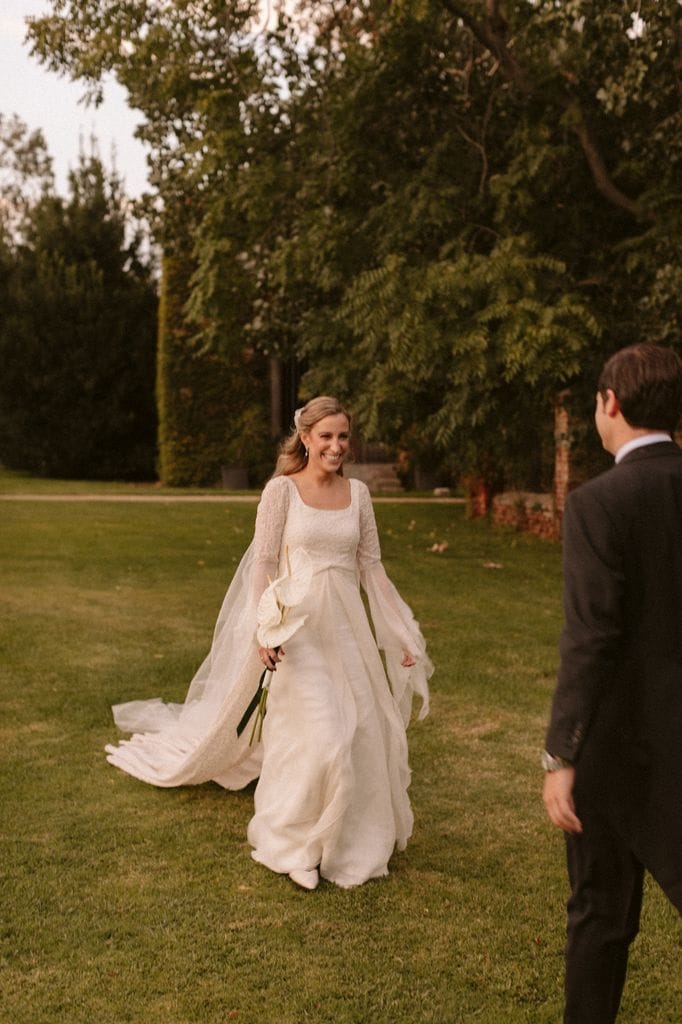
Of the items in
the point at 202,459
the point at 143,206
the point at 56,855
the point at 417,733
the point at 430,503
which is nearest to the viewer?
the point at 56,855

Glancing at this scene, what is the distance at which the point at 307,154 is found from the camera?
13.8 m

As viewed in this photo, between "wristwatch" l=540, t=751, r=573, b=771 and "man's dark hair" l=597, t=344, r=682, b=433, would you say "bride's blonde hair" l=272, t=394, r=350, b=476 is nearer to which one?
"man's dark hair" l=597, t=344, r=682, b=433

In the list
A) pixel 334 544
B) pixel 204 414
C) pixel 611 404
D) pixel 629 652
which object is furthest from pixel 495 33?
pixel 204 414

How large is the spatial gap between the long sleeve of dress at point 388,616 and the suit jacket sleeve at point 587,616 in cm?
256

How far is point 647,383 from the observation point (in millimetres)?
2779

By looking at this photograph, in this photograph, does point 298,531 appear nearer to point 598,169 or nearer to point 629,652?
point 629,652

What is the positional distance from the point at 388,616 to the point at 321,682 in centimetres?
52

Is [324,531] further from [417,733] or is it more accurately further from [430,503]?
[430,503]

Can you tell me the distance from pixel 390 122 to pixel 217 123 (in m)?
2.00

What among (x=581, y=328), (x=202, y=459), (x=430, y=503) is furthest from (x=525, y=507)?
(x=202, y=459)

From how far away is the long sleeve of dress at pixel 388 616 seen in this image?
17.6 feet

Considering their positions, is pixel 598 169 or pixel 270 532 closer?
pixel 270 532

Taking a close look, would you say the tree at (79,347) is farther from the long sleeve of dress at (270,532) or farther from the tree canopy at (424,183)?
the long sleeve of dress at (270,532)

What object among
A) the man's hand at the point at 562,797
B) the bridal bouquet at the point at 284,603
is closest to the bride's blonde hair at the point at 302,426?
the bridal bouquet at the point at 284,603
